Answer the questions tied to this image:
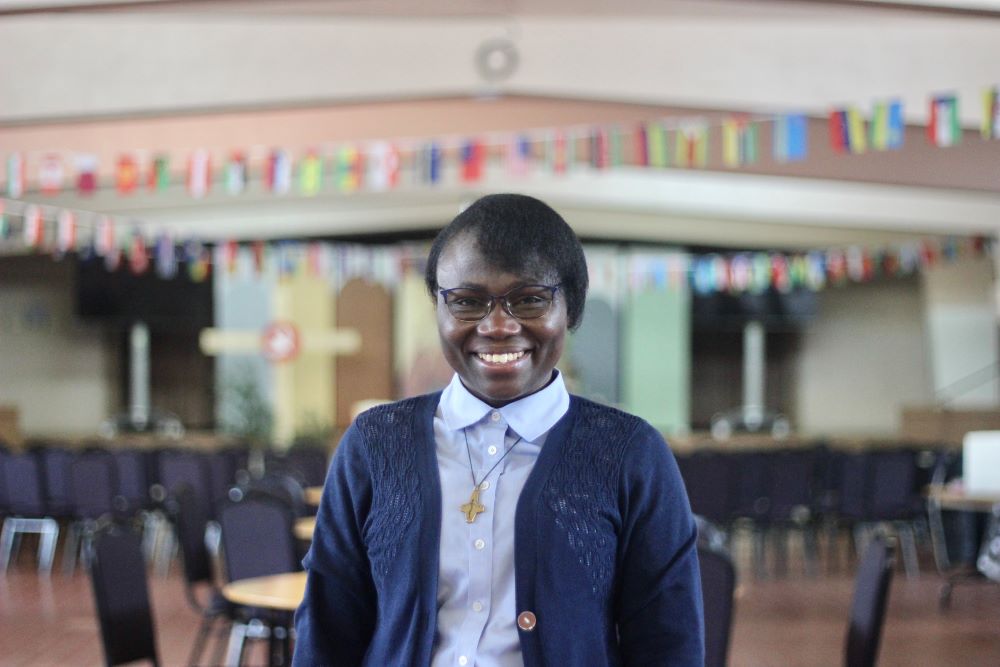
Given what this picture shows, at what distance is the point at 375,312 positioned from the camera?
16.8 metres

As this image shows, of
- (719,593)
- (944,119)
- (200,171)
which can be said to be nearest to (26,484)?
(200,171)

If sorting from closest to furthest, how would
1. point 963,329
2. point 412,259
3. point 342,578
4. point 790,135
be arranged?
point 342,578 < point 790,135 < point 412,259 < point 963,329

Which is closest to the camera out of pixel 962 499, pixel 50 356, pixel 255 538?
pixel 255 538

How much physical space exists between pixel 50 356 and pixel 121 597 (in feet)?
44.1

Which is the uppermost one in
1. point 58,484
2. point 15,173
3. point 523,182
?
point 523,182

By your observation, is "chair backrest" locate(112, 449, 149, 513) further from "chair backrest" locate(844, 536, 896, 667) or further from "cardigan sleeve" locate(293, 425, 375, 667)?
"cardigan sleeve" locate(293, 425, 375, 667)

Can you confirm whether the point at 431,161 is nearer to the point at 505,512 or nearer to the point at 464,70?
the point at 464,70

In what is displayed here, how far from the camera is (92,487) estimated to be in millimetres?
8797

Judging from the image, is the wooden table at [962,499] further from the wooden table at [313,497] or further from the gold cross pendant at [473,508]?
the gold cross pendant at [473,508]

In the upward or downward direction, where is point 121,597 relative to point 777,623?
upward

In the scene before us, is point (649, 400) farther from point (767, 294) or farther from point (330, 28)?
point (330, 28)

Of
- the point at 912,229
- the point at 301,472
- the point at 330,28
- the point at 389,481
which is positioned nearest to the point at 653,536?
the point at 389,481

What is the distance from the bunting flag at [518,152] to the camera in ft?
26.1

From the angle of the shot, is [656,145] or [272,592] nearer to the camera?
[272,592]
